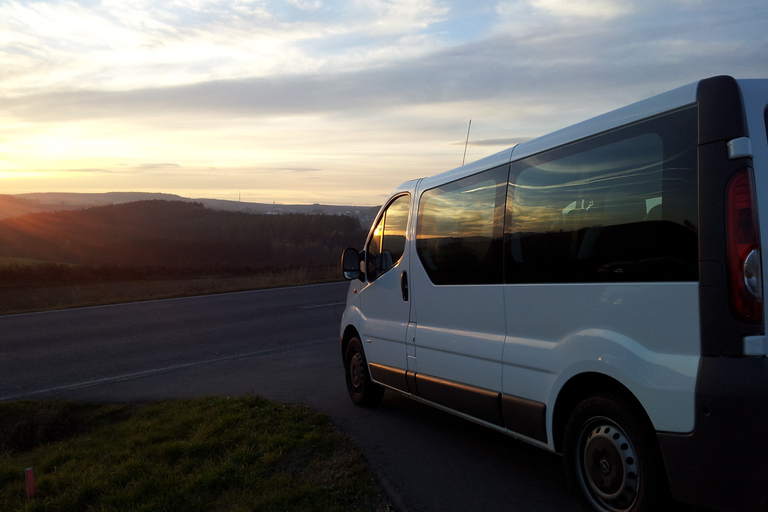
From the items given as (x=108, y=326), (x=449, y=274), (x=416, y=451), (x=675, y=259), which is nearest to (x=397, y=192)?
(x=449, y=274)

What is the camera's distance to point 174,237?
7262cm

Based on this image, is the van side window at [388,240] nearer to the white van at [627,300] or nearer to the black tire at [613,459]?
the white van at [627,300]

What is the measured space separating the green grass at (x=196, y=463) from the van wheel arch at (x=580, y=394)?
119cm

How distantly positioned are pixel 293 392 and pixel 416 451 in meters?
2.65

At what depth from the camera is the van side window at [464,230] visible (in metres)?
4.28

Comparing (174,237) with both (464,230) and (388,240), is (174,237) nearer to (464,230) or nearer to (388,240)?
(388,240)

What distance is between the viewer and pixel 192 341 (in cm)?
1184

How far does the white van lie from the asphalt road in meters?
0.49

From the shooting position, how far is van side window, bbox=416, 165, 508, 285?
4277mm

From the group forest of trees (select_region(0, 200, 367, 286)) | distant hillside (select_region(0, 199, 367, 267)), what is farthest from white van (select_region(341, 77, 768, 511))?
distant hillside (select_region(0, 199, 367, 267))

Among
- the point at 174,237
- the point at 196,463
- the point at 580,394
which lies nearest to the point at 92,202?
the point at 174,237

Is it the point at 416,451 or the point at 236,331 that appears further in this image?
the point at 236,331

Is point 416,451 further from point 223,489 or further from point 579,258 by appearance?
point 579,258

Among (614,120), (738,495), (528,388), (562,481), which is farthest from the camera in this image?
(562,481)
